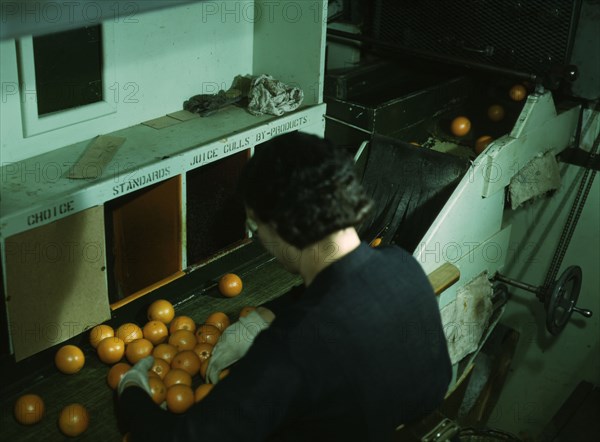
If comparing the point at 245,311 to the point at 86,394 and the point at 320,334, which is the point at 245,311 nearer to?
the point at 86,394

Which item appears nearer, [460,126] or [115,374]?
[115,374]

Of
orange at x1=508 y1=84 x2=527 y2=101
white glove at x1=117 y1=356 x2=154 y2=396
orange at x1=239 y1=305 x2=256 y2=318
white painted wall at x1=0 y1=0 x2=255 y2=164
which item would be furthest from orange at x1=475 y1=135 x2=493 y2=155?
white glove at x1=117 y1=356 x2=154 y2=396

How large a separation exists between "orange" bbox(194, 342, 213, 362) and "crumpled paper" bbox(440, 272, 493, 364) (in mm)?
1127

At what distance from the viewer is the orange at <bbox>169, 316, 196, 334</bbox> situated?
3.04m

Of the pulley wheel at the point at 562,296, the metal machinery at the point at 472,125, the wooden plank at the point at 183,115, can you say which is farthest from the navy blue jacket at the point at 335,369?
the pulley wheel at the point at 562,296

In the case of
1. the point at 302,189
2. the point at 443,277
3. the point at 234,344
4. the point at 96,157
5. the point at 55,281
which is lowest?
the point at 234,344

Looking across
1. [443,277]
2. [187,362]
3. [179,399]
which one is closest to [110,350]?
[187,362]

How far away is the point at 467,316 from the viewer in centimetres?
356

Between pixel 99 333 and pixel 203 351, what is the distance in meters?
0.44

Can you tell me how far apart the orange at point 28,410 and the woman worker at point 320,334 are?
0.57m

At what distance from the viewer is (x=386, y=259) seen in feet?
6.96

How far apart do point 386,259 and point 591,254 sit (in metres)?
2.95

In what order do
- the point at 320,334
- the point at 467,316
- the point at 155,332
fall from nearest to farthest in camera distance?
the point at 320,334, the point at 155,332, the point at 467,316

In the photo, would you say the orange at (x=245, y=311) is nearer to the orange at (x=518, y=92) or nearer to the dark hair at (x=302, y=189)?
the dark hair at (x=302, y=189)
